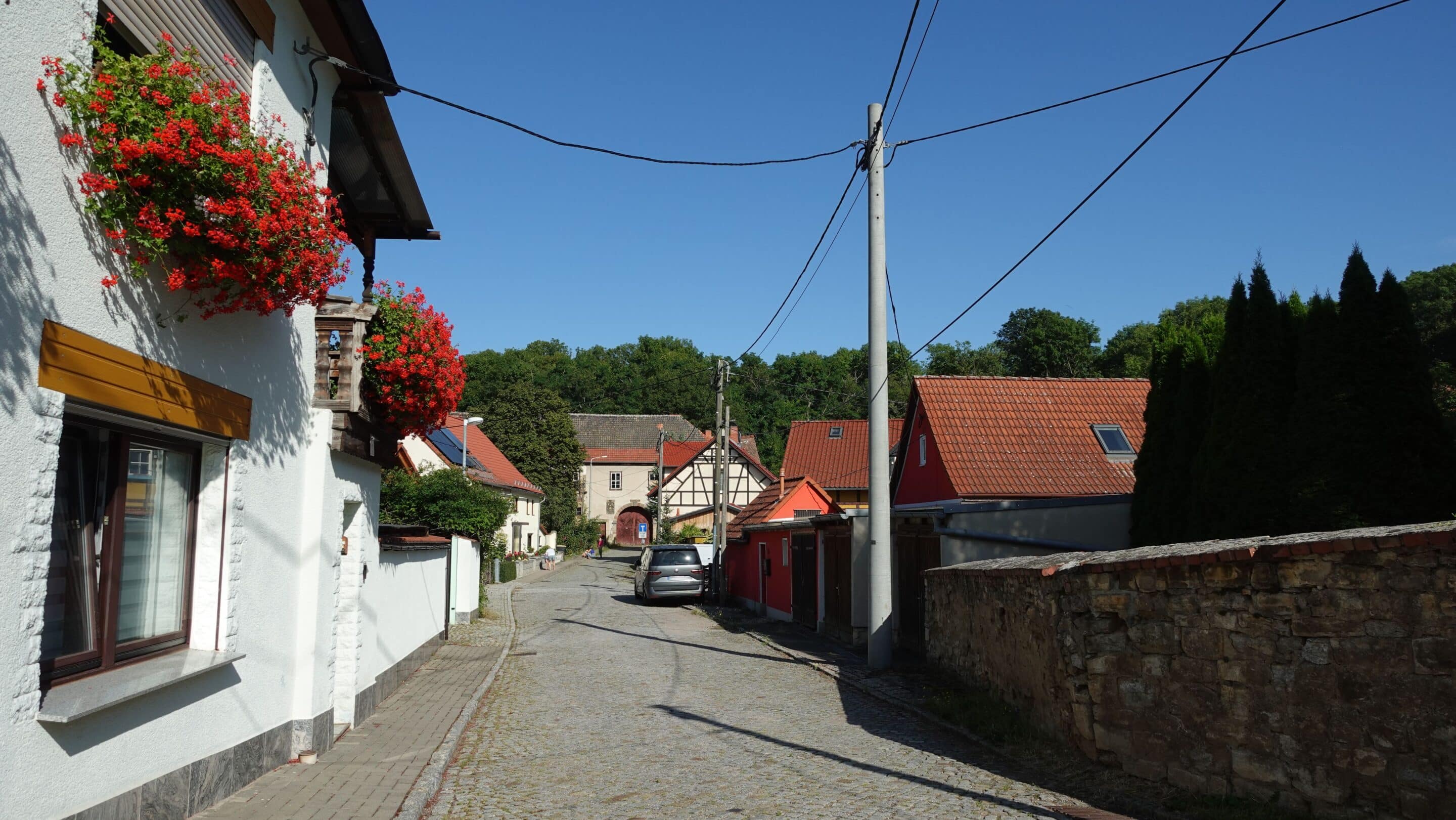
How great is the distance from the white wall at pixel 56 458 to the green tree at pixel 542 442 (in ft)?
180

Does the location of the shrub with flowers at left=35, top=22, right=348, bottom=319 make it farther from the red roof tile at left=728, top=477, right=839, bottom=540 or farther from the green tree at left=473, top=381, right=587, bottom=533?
the green tree at left=473, top=381, right=587, bottom=533

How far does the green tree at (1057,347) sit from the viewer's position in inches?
2494

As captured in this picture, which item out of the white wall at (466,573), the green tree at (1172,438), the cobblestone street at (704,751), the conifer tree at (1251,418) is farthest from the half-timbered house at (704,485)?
the conifer tree at (1251,418)

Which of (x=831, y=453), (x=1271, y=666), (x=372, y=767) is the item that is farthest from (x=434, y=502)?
(x=831, y=453)

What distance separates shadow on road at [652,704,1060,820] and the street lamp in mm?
14167

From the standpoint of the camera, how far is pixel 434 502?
2186cm

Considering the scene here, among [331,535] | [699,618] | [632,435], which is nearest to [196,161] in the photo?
[331,535]

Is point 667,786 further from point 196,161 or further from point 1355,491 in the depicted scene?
point 1355,491

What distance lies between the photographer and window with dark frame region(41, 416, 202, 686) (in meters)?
5.11

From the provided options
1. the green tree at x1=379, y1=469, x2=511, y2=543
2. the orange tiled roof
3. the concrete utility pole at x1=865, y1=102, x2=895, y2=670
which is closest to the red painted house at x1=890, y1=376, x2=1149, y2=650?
the orange tiled roof

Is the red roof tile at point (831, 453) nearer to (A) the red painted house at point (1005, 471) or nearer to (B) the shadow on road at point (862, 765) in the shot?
(A) the red painted house at point (1005, 471)

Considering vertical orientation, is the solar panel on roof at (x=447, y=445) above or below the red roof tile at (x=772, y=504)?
above

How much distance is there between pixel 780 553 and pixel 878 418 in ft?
31.8

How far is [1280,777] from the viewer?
20.1 ft
